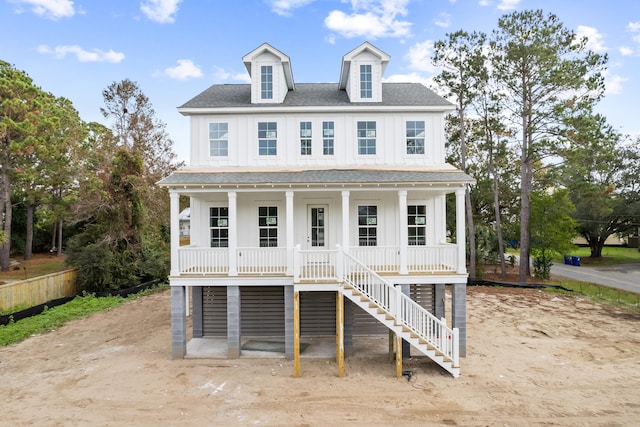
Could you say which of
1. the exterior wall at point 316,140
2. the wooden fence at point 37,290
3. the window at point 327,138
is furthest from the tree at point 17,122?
the window at point 327,138

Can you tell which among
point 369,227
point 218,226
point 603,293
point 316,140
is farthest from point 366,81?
point 603,293

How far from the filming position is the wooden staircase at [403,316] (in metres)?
10.4

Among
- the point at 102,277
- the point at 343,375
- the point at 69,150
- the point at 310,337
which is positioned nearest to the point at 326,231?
the point at 310,337

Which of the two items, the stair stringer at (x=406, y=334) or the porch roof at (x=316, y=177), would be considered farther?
the porch roof at (x=316, y=177)

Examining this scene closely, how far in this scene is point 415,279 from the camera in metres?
11.6

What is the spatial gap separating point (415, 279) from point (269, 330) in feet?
20.8

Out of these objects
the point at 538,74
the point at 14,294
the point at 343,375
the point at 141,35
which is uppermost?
the point at 141,35

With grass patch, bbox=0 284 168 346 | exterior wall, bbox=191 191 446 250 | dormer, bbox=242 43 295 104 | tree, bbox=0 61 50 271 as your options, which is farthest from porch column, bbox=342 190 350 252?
tree, bbox=0 61 50 271

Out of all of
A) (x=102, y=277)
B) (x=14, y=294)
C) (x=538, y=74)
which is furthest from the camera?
(x=538, y=74)

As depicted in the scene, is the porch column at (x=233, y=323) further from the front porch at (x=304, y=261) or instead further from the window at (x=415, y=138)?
the window at (x=415, y=138)

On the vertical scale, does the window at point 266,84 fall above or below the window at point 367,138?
above

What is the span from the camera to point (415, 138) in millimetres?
13859

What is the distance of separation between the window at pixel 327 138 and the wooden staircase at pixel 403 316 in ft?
15.7

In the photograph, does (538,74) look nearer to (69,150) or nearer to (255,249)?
(255,249)
